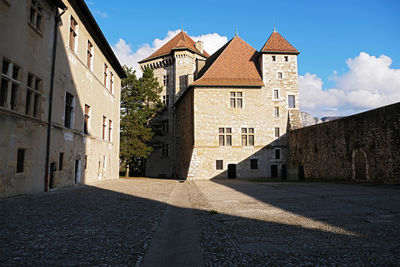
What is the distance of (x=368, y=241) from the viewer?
394 cm

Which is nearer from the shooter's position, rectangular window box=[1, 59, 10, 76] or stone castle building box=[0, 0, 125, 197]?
rectangular window box=[1, 59, 10, 76]

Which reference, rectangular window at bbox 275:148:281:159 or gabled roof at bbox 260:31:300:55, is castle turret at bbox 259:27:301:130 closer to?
gabled roof at bbox 260:31:300:55

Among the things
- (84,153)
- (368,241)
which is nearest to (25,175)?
(84,153)

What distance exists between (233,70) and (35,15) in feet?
69.1

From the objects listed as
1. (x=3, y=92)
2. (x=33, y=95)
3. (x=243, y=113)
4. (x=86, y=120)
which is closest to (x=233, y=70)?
(x=243, y=113)

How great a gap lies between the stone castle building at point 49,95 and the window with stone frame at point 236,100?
42.1 feet

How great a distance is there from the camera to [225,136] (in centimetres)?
2778

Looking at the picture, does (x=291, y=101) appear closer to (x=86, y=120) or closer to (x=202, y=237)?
Answer: (x=86, y=120)

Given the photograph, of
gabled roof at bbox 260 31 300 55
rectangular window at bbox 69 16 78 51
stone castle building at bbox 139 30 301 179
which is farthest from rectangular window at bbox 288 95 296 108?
rectangular window at bbox 69 16 78 51

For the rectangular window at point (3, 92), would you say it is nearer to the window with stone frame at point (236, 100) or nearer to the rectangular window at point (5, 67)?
the rectangular window at point (5, 67)

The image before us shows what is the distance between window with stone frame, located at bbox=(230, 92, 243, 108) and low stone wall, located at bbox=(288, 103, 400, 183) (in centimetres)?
636

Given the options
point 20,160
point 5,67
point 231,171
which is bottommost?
point 231,171

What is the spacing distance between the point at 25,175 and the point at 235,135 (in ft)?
66.0

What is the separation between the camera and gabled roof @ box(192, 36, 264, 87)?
2818 centimetres
